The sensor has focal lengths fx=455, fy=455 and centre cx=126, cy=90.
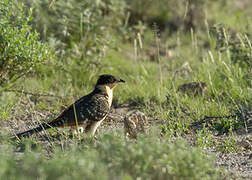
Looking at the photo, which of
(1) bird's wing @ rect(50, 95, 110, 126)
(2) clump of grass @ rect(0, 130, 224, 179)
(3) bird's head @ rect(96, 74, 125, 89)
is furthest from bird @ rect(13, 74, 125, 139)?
(2) clump of grass @ rect(0, 130, 224, 179)

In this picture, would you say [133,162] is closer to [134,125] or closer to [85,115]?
[134,125]

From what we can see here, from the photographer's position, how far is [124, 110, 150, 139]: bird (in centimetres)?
518

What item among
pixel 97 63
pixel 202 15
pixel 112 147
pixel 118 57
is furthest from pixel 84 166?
pixel 202 15

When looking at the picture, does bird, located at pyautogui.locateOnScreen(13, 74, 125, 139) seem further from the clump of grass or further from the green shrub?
the clump of grass

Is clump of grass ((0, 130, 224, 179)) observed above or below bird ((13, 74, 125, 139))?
below

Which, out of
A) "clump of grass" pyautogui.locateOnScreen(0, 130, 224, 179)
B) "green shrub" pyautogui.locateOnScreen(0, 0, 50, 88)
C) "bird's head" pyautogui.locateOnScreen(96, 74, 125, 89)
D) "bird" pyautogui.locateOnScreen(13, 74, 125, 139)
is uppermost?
"green shrub" pyautogui.locateOnScreen(0, 0, 50, 88)

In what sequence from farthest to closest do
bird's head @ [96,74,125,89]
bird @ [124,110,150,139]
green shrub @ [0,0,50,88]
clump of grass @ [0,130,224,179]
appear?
bird's head @ [96,74,125,89]
green shrub @ [0,0,50,88]
bird @ [124,110,150,139]
clump of grass @ [0,130,224,179]

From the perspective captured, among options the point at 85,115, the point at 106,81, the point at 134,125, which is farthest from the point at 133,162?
the point at 106,81

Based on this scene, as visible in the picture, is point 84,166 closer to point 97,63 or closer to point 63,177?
point 63,177

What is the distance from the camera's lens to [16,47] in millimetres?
5816

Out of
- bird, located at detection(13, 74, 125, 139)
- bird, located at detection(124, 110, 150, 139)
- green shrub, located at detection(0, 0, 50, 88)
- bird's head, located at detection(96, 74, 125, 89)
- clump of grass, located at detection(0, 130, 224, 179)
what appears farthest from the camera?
bird's head, located at detection(96, 74, 125, 89)

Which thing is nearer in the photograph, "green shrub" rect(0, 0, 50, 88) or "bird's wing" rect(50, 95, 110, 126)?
"bird's wing" rect(50, 95, 110, 126)

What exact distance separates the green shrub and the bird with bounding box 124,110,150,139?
1642 mm

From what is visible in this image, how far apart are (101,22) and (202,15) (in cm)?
334
